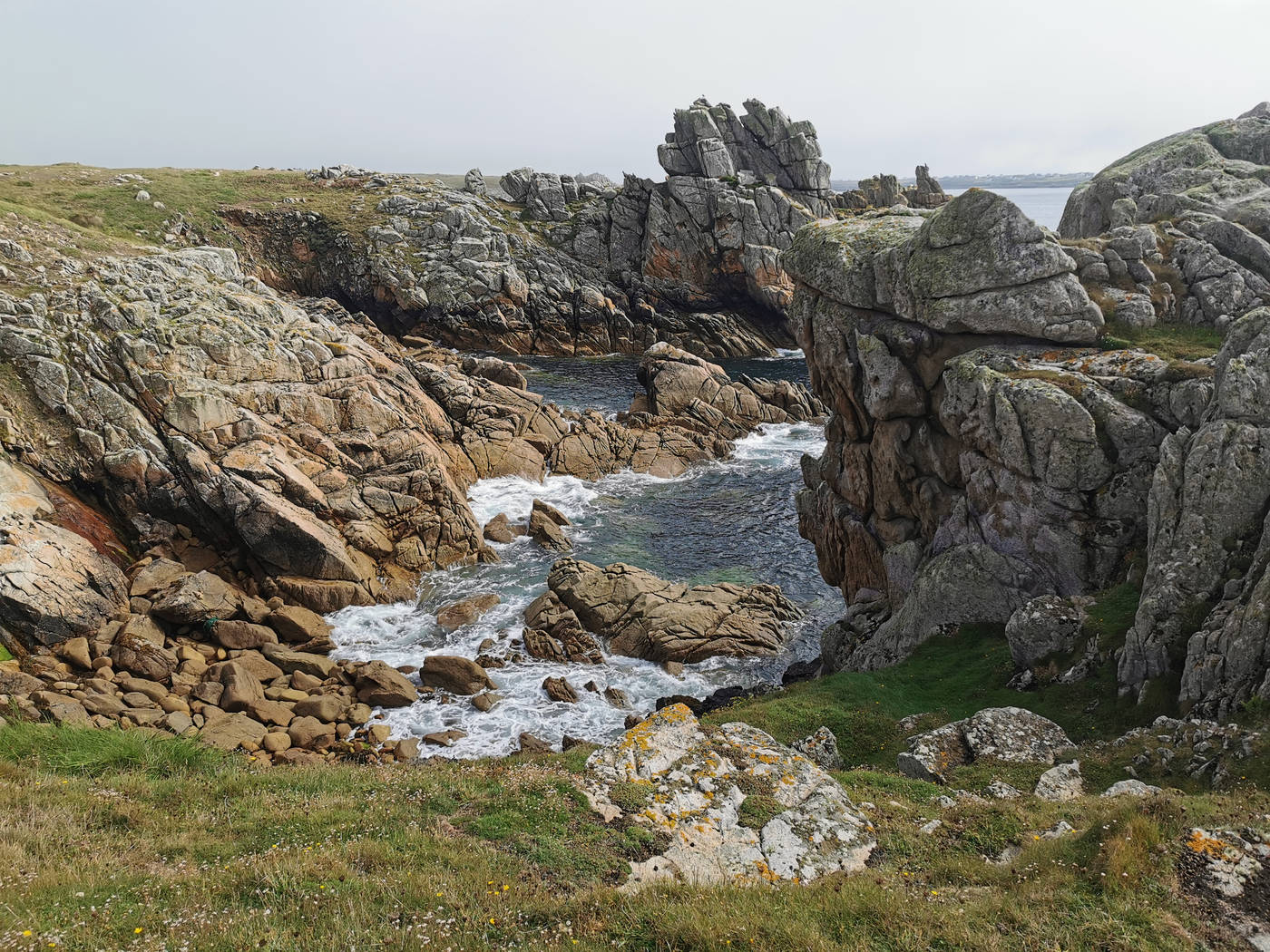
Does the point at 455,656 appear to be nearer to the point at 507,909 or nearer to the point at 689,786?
the point at 689,786

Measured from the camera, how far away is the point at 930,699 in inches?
961

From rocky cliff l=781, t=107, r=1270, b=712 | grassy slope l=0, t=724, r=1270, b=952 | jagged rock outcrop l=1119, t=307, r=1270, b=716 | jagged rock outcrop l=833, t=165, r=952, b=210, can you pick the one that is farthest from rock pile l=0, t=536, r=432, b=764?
jagged rock outcrop l=833, t=165, r=952, b=210

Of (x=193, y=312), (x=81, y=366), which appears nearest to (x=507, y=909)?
(x=81, y=366)

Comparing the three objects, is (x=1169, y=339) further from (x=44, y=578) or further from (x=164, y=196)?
(x=164, y=196)

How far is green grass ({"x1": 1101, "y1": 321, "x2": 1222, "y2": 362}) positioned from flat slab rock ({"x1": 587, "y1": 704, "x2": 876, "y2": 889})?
24.1 m

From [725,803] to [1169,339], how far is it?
2837 centimetres

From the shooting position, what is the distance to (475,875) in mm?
11164

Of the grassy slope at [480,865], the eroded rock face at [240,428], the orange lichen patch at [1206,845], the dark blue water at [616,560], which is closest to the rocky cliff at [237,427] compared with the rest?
the eroded rock face at [240,428]

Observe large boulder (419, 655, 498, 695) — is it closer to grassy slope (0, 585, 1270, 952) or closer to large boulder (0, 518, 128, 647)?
large boulder (0, 518, 128, 647)

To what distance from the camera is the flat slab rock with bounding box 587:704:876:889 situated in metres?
12.8

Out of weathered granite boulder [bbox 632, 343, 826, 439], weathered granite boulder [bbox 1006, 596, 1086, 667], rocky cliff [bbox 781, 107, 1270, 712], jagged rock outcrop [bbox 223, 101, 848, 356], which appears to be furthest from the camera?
jagged rock outcrop [bbox 223, 101, 848, 356]

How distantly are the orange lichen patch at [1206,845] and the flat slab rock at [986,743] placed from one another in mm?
6896

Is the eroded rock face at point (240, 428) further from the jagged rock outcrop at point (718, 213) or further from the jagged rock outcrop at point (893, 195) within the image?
the jagged rock outcrop at point (893, 195)

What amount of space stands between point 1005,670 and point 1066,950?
54.4 feet
